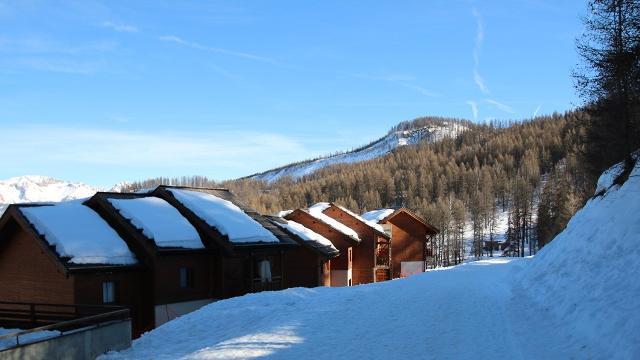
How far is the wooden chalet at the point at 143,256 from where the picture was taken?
23578 millimetres

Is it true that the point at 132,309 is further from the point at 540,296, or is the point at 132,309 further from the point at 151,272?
the point at 540,296

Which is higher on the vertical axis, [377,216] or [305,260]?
[377,216]

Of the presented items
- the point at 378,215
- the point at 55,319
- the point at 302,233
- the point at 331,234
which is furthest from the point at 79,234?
the point at 378,215

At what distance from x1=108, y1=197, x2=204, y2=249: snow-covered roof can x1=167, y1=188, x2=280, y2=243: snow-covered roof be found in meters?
1.12

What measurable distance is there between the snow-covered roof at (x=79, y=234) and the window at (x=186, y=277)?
2659mm

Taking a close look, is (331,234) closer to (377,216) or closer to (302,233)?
(302,233)

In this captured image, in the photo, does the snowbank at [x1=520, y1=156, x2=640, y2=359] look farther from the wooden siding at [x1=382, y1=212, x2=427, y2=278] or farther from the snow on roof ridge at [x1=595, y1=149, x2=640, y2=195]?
the wooden siding at [x1=382, y1=212, x2=427, y2=278]

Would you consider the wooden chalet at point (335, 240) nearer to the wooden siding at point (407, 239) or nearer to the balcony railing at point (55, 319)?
the wooden siding at point (407, 239)

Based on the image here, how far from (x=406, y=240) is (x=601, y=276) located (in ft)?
145

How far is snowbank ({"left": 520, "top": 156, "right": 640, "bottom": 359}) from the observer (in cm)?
964

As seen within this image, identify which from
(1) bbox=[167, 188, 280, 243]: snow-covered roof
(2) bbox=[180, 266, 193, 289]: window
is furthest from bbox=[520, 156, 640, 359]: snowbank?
(2) bbox=[180, 266, 193, 289]: window

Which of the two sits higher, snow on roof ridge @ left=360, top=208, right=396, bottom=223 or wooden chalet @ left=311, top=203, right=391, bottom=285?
snow on roof ridge @ left=360, top=208, right=396, bottom=223

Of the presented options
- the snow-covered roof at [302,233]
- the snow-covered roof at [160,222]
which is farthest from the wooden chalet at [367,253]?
the snow-covered roof at [160,222]

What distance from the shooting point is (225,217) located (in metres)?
29.6
